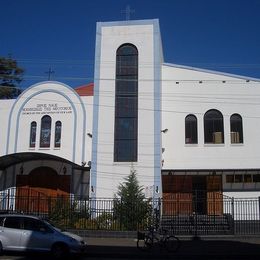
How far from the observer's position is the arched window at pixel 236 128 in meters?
31.5

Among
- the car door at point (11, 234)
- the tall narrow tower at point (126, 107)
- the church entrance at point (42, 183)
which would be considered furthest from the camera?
the church entrance at point (42, 183)

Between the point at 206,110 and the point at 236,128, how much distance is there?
241 cm

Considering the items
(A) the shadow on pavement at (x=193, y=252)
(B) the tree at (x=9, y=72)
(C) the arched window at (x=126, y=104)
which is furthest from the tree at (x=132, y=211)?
(B) the tree at (x=9, y=72)

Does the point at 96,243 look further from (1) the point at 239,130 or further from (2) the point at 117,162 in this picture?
(1) the point at 239,130

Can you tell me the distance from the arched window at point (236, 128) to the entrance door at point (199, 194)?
3.54m

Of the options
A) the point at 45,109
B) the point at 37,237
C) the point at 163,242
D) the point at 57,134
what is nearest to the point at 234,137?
the point at 57,134

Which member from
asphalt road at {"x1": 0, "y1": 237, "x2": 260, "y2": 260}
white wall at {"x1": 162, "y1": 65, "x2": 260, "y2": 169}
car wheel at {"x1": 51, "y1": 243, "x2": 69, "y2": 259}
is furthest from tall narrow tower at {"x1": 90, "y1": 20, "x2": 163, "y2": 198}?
car wheel at {"x1": 51, "y1": 243, "x2": 69, "y2": 259}

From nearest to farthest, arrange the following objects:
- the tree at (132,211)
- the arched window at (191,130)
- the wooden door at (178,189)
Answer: the tree at (132,211) → the wooden door at (178,189) → the arched window at (191,130)

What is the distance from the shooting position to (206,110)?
32.1 metres

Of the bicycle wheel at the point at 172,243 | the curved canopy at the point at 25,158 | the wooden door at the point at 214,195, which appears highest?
the curved canopy at the point at 25,158

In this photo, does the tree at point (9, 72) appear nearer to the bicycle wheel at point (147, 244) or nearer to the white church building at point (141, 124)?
the white church building at point (141, 124)

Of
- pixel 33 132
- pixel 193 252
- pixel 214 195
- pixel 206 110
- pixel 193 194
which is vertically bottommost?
pixel 193 252

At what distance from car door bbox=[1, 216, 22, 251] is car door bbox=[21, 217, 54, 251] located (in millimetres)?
216

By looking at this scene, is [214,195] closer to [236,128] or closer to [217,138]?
[217,138]
